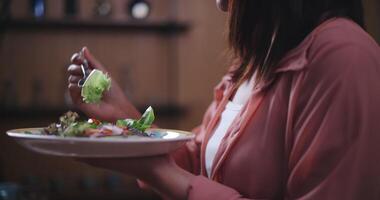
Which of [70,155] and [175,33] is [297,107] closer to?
[70,155]

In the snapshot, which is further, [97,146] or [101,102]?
[101,102]

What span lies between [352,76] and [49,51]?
2630mm

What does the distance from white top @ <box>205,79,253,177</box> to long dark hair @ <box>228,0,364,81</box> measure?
0.08 m

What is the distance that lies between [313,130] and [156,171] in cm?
26

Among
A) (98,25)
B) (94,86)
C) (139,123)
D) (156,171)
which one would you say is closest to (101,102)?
(94,86)

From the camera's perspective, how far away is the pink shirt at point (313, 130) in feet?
2.74

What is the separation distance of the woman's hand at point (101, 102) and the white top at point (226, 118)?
0.23 meters

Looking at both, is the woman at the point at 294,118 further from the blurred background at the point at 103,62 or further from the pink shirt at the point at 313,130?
the blurred background at the point at 103,62

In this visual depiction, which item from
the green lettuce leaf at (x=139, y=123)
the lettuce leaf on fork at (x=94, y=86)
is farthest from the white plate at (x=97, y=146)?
the lettuce leaf on fork at (x=94, y=86)

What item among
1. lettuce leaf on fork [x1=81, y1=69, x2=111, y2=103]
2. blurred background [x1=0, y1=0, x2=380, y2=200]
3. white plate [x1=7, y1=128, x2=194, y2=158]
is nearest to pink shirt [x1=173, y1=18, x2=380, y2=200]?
white plate [x1=7, y1=128, x2=194, y2=158]

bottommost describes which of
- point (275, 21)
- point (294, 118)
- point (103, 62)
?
point (103, 62)

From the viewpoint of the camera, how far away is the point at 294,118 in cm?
90

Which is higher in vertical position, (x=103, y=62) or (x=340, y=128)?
(x=340, y=128)

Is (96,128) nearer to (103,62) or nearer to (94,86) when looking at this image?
(94,86)
